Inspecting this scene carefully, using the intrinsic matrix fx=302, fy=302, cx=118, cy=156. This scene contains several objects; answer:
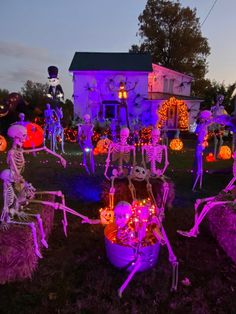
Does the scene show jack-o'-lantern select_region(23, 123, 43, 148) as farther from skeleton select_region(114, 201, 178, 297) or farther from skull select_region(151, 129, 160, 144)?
skeleton select_region(114, 201, 178, 297)

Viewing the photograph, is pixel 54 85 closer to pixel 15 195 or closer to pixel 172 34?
pixel 15 195

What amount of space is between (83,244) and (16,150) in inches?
78.3

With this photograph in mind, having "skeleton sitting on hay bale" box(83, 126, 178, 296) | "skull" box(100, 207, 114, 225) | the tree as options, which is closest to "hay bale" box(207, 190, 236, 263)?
"skeleton sitting on hay bale" box(83, 126, 178, 296)

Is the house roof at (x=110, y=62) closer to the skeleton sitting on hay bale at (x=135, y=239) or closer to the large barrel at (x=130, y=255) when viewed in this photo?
the skeleton sitting on hay bale at (x=135, y=239)

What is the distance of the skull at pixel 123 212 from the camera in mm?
4031

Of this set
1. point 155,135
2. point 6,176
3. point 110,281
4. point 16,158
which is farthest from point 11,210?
point 155,135

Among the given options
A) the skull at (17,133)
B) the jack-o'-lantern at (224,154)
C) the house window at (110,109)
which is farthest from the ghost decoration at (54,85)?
the house window at (110,109)

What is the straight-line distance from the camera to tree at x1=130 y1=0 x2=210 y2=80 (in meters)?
35.1

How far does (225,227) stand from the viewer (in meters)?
4.70

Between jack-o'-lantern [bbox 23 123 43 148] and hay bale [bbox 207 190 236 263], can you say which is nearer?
hay bale [bbox 207 190 236 263]

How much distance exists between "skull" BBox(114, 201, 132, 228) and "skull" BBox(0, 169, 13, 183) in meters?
1.49

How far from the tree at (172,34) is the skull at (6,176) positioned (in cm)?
3457

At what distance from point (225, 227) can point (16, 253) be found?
308cm

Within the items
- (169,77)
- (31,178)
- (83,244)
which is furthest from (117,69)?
(83,244)
